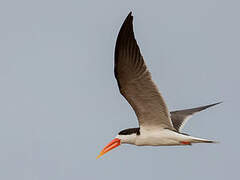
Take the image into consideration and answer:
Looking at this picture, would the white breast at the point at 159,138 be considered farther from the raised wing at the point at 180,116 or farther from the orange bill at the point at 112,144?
the raised wing at the point at 180,116

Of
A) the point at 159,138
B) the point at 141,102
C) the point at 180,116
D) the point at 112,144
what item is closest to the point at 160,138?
the point at 159,138

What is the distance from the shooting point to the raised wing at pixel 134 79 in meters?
16.1

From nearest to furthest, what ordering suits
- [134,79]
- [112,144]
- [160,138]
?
[134,79]
[160,138]
[112,144]

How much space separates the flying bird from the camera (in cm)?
1616

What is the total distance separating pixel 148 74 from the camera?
16344 millimetres

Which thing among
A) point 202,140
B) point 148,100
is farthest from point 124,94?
point 202,140

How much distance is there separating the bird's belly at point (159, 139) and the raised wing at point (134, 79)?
0.39 meters

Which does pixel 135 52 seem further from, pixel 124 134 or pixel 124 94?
pixel 124 134

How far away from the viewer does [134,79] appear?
54.1 feet

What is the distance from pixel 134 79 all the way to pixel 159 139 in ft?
6.40

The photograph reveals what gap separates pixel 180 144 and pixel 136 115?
110 cm

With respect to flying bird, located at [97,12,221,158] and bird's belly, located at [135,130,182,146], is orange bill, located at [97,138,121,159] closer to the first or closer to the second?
flying bird, located at [97,12,221,158]

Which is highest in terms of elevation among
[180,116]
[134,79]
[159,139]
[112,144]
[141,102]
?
[134,79]

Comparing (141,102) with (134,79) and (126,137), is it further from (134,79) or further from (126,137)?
(126,137)
